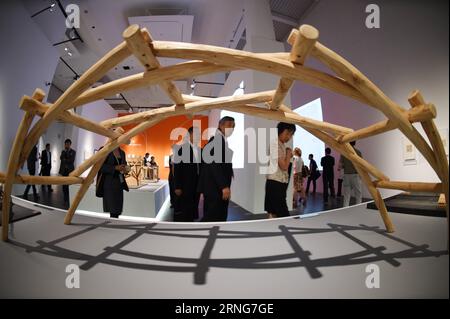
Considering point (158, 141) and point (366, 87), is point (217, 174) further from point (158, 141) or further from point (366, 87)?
point (158, 141)

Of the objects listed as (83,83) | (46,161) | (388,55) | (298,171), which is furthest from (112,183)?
(388,55)

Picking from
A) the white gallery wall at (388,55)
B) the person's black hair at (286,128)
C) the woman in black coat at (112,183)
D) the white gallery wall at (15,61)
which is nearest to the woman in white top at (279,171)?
the person's black hair at (286,128)

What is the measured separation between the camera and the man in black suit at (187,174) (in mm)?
2322

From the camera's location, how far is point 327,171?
3.65m

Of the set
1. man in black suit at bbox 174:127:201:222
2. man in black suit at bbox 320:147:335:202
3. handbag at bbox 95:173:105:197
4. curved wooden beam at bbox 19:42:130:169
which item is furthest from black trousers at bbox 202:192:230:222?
man in black suit at bbox 320:147:335:202

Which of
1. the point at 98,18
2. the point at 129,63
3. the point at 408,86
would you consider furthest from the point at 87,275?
→ the point at 408,86

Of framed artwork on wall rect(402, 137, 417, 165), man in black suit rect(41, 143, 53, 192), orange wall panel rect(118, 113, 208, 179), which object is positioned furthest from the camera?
orange wall panel rect(118, 113, 208, 179)

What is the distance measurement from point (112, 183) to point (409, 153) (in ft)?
9.44

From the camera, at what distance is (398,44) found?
1846 mm

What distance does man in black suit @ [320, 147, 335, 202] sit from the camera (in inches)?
142

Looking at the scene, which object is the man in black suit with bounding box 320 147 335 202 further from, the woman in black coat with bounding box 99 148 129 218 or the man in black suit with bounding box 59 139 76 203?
the man in black suit with bounding box 59 139 76 203

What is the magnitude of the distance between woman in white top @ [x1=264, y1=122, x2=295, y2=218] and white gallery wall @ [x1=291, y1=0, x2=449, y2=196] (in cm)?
84

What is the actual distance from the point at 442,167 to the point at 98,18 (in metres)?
2.38

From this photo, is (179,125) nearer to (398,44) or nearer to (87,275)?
(398,44)
